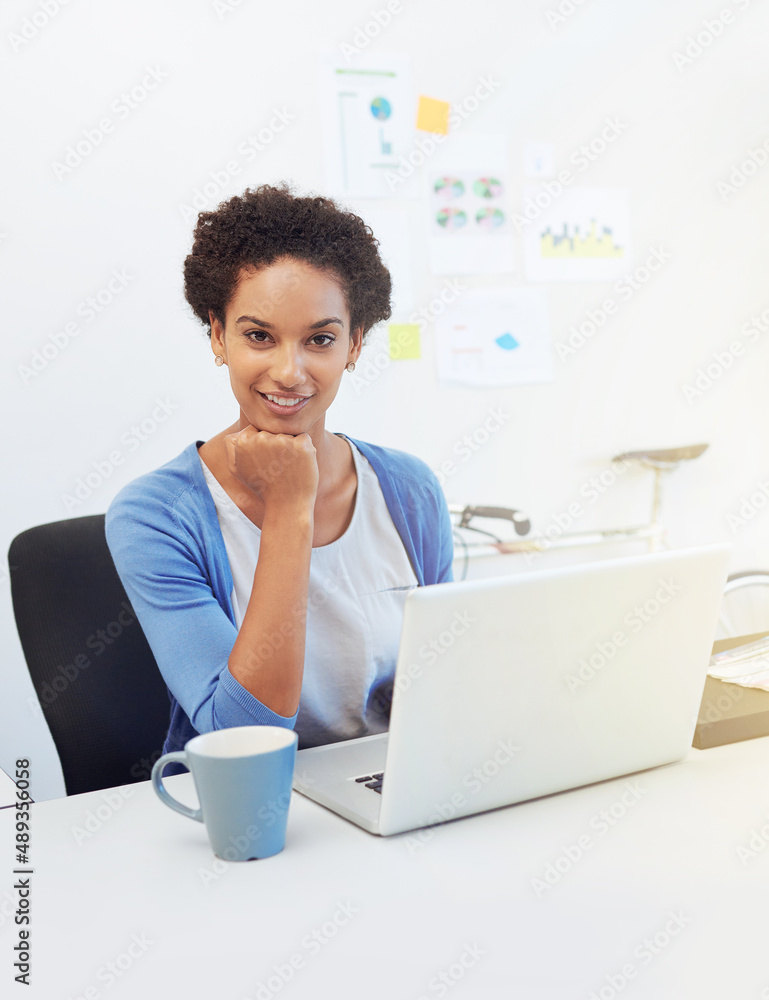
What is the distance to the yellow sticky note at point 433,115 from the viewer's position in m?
2.45

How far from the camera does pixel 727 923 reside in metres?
0.64

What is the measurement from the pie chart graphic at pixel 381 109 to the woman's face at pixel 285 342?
1.34m

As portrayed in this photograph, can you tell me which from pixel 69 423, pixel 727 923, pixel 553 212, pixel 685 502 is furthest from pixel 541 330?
pixel 727 923

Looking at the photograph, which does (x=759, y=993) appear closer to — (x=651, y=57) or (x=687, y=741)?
(x=687, y=741)
